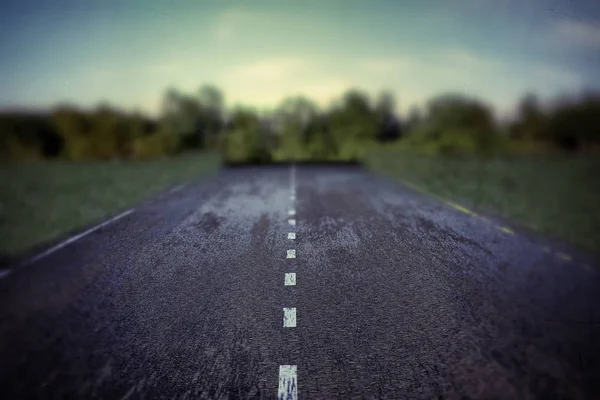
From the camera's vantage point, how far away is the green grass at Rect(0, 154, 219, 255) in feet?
33.8

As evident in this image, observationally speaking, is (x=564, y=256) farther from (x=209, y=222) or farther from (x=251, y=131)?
(x=251, y=131)

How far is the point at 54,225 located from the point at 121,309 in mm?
7181

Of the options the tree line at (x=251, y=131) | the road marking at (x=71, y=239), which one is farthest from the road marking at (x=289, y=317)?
the tree line at (x=251, y=131)

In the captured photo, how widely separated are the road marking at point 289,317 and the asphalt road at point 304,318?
28 millimetres

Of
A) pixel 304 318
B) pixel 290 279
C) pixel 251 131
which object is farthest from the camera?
pixel 251 131

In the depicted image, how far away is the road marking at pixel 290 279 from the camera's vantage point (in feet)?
20.3

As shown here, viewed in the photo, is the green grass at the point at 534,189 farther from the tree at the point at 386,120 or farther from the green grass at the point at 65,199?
the tree at the point at 386,120

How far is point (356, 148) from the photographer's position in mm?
80375

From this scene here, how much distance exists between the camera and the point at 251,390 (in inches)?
139

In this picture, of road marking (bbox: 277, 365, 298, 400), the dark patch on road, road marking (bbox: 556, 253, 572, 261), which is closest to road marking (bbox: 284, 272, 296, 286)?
road marking (bbox: 277, 365, 298, 400)

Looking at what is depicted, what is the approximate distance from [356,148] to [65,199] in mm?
67196

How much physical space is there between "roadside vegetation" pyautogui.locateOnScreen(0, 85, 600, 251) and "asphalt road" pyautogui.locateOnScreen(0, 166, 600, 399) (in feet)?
10.2

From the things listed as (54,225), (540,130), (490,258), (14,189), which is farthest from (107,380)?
(14,189)

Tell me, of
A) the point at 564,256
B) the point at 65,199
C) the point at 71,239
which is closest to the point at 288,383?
the point at 564,256
